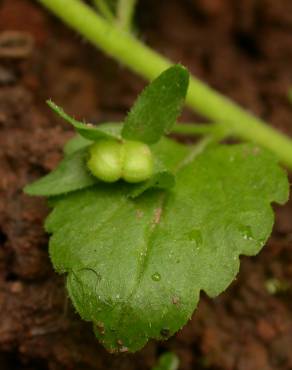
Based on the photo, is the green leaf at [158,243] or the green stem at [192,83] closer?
the green leaf at [158,243]

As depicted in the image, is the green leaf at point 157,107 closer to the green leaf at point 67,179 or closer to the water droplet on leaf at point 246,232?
the green leaf at point 67,179

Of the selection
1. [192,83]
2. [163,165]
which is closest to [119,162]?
[163,165]

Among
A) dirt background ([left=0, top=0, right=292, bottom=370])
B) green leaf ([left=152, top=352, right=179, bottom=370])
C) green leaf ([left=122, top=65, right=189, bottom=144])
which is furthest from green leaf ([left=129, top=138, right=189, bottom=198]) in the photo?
green leaf ([left=152, top=352, right=179, bottom=370])

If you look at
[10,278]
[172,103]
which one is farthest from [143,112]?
[10,278]

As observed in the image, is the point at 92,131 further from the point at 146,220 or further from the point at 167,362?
the point at 167,362

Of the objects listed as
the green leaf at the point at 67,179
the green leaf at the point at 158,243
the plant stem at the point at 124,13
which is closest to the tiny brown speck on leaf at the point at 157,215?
the green leaf at the point at 158,243

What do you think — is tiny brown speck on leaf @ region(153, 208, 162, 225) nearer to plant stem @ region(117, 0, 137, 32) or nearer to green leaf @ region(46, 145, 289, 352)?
green leaf @ region(46, 145, 289, 352)
